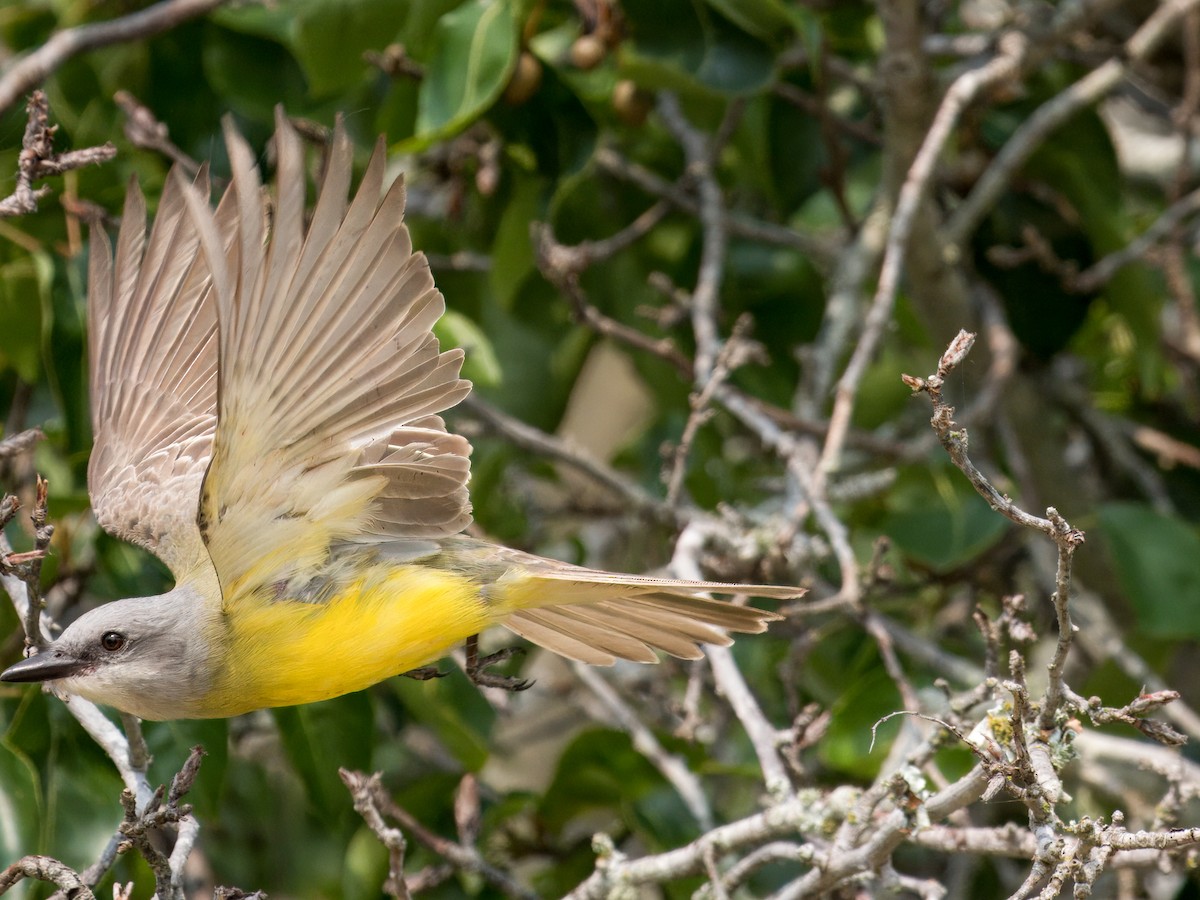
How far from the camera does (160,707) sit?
2412mm

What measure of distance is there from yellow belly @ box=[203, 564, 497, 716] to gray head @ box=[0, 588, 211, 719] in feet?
0.19

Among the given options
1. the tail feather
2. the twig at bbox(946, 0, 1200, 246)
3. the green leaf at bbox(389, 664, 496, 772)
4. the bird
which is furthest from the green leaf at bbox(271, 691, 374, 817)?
the twig at bbox(946, 0, 1200, 246)

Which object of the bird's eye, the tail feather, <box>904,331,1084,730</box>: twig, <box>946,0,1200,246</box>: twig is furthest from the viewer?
<box>946,0,1200,246</box>: twig

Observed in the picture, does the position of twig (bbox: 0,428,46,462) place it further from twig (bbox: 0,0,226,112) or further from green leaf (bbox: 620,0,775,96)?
green leaf (bbox: 620,0,775,96)

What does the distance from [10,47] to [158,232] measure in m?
1.53

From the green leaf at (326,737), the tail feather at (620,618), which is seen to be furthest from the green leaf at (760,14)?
the green leaf at (326,737)

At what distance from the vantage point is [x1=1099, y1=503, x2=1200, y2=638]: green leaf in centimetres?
332

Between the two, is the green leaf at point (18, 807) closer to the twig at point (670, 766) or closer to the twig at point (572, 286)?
the twig at point (670, 766)

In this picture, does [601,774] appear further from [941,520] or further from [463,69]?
[463,69]

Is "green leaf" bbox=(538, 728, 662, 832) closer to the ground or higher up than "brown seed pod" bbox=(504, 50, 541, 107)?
closer to the ground

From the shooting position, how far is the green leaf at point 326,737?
3.05 meters

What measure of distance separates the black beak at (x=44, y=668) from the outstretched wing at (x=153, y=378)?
43 cm

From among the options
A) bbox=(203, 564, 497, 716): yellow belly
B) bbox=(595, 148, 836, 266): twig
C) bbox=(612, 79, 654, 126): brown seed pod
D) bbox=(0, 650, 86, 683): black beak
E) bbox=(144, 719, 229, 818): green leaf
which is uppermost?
bbox=(612, 79, 654, 126): brown seed pod

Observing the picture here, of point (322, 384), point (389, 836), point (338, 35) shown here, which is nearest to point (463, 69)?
point (338, 35)
